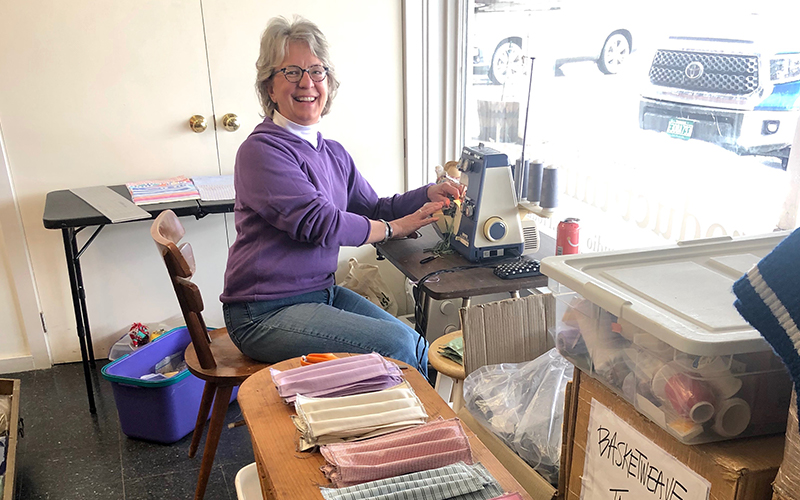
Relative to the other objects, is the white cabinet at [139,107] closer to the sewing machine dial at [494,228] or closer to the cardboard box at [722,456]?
the sewing machine dial at [494,228]

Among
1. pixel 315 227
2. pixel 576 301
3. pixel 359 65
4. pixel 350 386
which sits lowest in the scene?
pixel 350 386

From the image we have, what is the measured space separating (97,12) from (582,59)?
6.19ft

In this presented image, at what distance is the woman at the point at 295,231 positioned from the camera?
174 centimetres

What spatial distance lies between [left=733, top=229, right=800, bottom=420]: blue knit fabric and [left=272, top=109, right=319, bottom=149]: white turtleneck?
1490mm

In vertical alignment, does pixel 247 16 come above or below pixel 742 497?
above

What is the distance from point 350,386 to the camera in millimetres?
1182

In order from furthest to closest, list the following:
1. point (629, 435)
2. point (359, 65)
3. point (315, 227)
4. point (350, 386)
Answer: point (359, 65) → point (315, 227) → point (350, 386) → point (629, 435)

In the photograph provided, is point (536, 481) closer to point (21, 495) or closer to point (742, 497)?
point (742, 497)

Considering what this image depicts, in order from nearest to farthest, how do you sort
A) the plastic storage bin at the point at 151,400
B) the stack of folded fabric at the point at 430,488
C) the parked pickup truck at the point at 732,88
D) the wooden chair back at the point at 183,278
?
the stack of folded fabric at the point at 430,488, the parked pickup truck at the point at 732,88, the wooden chair back at the point at 183,278, the plastic storage bin at the point at 151,400

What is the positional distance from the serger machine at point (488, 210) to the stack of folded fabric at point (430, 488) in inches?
38.5

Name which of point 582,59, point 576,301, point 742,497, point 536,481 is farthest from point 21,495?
point 582,59

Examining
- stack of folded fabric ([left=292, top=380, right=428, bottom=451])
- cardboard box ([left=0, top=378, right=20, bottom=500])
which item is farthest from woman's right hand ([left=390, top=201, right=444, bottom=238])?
cardboard box ([left=0, top=378, right=20, bottom=500])

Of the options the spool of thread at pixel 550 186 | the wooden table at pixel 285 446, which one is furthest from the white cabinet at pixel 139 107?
the wooden table at pixel 285 446

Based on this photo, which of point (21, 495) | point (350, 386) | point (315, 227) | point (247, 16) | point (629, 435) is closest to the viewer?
point (629, 435)
